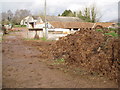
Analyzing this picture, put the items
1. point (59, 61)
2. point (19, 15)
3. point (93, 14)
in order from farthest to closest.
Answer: point (19, 15)
point (93, 14)
point (59, 61)

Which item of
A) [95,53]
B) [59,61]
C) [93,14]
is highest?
[93,14]

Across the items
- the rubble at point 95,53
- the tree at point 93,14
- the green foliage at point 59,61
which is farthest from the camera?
the tree at point 93,14

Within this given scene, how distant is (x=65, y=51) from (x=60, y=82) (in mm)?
3729

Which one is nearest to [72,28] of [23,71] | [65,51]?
[65,51]

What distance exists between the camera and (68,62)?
7121 millimetres

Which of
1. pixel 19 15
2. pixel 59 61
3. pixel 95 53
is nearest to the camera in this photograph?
pixel 95 53

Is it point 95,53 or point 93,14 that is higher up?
point 93,14

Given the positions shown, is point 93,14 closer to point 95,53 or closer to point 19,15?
point 19,15

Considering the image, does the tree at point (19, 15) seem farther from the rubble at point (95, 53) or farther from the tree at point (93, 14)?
the rubble at point (95, 53)

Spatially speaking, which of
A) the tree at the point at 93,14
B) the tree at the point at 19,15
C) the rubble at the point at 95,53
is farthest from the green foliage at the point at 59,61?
the tree at the point at 19,15

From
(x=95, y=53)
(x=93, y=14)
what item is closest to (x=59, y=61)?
(x=95, y=53)

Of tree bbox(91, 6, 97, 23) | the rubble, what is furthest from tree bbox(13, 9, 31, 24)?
the rubble

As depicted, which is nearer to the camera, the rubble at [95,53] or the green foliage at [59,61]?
the rubble at [95,53]

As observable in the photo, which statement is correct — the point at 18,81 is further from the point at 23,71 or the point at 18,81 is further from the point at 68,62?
the point at 68,62
